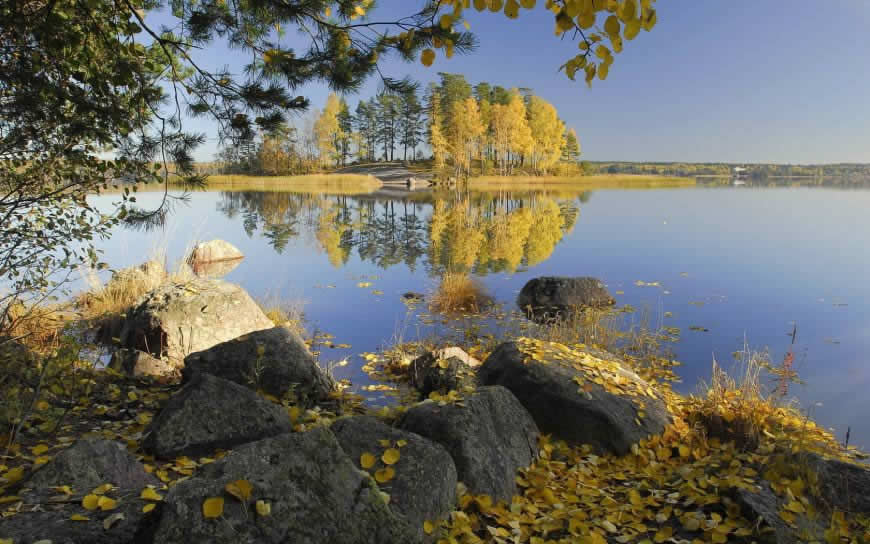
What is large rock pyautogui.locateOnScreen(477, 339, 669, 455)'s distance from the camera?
4609 millimetres

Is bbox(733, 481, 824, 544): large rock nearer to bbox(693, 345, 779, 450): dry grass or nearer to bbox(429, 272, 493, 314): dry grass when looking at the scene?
bbox(693, 345, 779, 450): dry grass

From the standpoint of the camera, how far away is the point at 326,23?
470cm

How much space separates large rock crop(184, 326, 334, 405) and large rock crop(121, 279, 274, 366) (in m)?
1.00

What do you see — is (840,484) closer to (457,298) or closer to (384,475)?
(384,475)

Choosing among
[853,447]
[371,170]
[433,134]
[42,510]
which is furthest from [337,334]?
[371,170]

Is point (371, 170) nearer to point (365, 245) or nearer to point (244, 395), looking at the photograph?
point (365, 245)

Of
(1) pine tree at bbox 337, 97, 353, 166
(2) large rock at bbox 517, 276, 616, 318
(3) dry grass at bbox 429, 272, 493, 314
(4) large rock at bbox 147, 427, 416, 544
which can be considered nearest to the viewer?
(4) large rock at bbox 147, 427, 416, 544

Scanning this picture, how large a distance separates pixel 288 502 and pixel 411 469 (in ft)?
3.20

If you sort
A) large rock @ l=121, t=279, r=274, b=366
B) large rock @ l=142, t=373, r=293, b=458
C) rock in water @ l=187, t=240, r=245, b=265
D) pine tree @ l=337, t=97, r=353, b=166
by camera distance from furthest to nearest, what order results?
pine tree @ l=337, t=97, r=353, b=166 < rock in water @ l=187, t=240, r=245, b=265 < large rock @ l=121, t=279, r=274, b=366 < large rock @ l=142, t=373, r=293, b=458

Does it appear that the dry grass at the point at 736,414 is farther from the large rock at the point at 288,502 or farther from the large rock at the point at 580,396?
the large rock at the point at 288,502

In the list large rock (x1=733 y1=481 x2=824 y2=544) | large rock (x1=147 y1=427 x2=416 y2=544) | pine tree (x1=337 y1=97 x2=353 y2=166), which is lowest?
Answer: large rock (x1=733 y1=481 x2=824 y2=544)

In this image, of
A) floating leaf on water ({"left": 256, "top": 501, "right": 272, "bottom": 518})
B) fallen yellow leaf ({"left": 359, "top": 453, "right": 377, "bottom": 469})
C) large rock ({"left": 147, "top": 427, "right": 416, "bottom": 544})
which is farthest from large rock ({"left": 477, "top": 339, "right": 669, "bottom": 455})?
floating leaf on water ({"left": 256, "top": 501, "right": 272, "bottom": 518})

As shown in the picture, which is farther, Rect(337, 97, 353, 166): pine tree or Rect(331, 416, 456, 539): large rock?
Rect(337, 97, 353, 166): pine tree

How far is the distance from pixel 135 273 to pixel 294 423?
674cm
